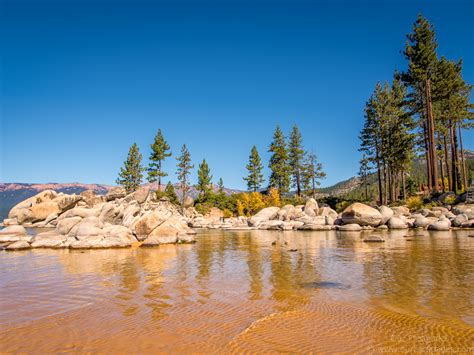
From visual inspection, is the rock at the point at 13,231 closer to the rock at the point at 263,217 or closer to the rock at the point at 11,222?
the rock at the point at 263,217

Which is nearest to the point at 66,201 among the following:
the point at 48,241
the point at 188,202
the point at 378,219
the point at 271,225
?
the point at 188,202

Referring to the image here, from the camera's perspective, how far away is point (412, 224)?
3059cm

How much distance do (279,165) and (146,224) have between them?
50.2 meters

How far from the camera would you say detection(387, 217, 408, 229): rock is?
3047cm

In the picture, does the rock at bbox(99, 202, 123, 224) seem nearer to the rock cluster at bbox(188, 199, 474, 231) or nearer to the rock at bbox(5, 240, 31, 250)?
the rock at bbox(5, 240, 31, 250)

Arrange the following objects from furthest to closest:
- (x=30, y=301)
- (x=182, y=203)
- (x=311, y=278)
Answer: (x=182, y=203), (x=311, y=278), (x=30, y=301)

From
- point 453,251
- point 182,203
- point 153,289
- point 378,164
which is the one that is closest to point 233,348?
point 153,289

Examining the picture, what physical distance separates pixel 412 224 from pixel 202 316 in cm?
3034

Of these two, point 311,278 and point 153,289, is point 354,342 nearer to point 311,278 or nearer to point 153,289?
point 311,278

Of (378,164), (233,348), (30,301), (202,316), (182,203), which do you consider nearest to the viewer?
(233,348)

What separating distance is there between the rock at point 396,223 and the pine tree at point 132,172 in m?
61.5

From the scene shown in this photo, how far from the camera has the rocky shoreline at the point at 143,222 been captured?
21.0 m

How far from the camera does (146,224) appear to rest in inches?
929

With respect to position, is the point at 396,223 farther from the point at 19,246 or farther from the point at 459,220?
the point at 19,246
